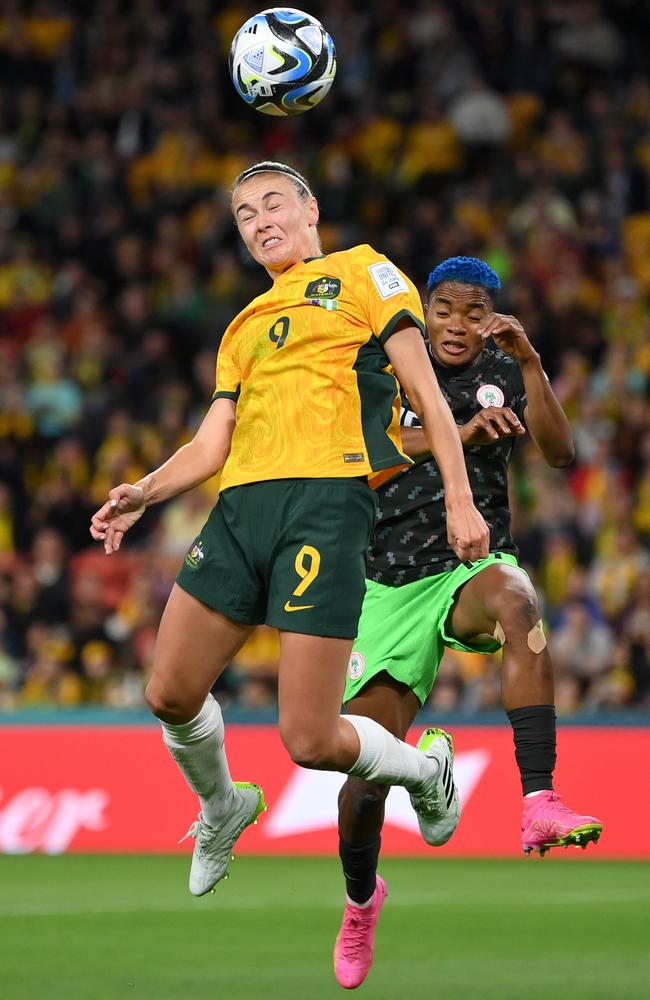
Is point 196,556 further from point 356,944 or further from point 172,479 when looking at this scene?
point 356,944

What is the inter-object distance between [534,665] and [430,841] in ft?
2.37

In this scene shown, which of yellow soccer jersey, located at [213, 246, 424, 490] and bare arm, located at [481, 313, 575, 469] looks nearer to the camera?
yellow soccer jersey, located at [213, 246, 424, 490]

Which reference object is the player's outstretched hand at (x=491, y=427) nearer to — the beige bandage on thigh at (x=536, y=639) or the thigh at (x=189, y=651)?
the beige bandage on thigh at (x=536, y=639)

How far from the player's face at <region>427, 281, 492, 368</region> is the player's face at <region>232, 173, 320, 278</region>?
3.17 feet

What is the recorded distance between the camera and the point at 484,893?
8289 mm

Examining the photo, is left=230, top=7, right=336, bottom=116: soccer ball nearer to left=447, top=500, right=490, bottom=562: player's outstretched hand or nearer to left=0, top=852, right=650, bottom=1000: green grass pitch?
left=447, top=500, right=490, bottom=562: player's outstretched hand

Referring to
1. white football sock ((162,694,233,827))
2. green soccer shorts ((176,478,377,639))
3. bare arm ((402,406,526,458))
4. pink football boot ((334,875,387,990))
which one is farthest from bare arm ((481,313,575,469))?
pink football boot ((334,875,387,990))

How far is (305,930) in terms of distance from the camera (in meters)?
7.03

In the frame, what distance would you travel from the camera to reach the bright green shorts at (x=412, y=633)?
6.00 m

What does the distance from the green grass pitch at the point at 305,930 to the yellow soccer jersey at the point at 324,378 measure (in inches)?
64.6

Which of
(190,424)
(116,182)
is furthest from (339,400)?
(116,182)

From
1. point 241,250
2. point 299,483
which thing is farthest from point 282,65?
point 241,250

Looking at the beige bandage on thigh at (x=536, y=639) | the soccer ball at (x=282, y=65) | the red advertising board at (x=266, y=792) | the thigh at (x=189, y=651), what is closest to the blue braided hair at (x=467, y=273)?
the soccer ball at (x=282, y=65)

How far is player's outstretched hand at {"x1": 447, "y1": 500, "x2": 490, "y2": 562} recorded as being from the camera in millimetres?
4809
